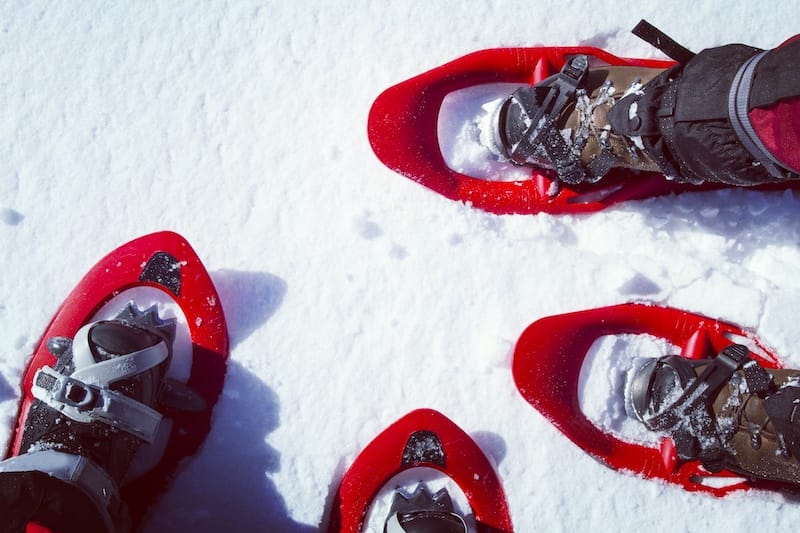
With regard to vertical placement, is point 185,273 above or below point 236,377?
above

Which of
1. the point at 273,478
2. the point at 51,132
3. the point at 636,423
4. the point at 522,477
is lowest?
the point at 273,478

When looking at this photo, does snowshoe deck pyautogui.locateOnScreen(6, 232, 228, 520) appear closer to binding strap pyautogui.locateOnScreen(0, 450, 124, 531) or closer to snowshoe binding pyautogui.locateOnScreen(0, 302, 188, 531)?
snowshoe binding pyautogui.locateOnScreen(0, 302, 188, 531)

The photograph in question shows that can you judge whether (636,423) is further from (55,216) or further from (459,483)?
(55,216)

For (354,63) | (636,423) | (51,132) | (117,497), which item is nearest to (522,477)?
(636,423)

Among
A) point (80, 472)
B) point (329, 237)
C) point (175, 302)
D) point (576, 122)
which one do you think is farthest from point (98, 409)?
point (576, 122)

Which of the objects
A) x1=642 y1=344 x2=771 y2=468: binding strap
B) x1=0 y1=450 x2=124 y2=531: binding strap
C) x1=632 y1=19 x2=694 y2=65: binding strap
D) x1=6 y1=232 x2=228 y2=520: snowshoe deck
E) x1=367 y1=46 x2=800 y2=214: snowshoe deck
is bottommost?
x1=0 y1=450 x2=124 y2=531: binding strap

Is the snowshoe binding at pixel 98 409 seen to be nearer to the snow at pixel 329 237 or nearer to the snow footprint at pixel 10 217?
the snow at pixel 329 237

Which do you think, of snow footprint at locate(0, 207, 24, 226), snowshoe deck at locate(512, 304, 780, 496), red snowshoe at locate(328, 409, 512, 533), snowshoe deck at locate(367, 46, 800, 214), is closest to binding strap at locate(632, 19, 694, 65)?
snowshoe deck at locate(367, 46, 800, 214)
